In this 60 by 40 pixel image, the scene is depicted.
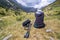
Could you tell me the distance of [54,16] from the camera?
7.22 feet

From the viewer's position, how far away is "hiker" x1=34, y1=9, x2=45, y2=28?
200 centimetres

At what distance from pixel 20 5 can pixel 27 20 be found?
238 mm

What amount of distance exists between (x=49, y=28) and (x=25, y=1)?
18.5 inches

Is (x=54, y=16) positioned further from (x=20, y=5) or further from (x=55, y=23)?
(x=20, y=5)

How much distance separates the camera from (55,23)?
84.1 inches

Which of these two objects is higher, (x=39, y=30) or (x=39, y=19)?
(x=39, y=19)

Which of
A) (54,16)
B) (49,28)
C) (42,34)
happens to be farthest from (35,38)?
(54,16)

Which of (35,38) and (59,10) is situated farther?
(59,10)

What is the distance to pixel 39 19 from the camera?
201 centimetres

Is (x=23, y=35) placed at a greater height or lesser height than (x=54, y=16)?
lesser

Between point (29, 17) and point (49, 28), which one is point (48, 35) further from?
point (29, 17)

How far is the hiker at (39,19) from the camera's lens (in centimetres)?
200

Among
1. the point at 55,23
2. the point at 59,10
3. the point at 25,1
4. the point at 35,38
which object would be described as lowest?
the point at 35,38

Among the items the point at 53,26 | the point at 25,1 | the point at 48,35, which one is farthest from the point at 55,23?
the point at 25,1
